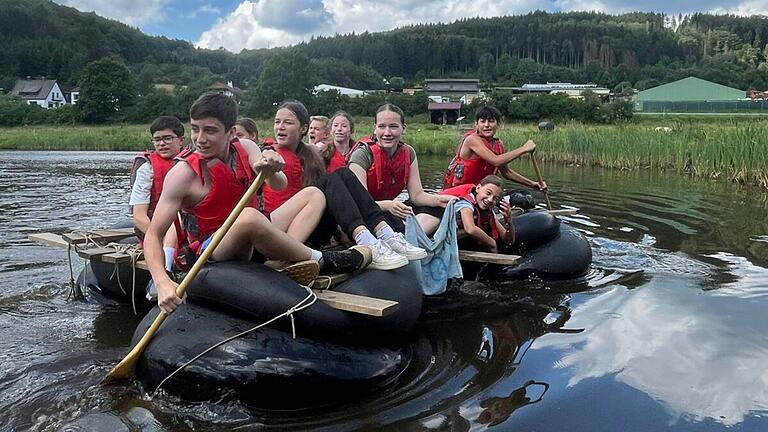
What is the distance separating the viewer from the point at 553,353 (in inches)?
181

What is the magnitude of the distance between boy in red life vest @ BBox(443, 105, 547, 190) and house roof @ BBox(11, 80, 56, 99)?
98.1 meters

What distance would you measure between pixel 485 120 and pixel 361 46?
144 meters

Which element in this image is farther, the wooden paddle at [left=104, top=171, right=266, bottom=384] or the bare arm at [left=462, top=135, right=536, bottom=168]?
the bare arm at [left=462, top=135, right=536, bottom=168]

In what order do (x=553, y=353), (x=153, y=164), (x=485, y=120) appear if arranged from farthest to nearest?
(x=485, y=120), (x=153, y=164), (x=553, y=353)

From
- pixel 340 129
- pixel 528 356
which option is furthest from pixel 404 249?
pixel 340 129

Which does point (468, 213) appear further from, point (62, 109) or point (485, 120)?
point (62, 109)

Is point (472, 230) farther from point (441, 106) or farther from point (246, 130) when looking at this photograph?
point (441, 106)

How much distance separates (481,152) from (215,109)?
3997 millimetres

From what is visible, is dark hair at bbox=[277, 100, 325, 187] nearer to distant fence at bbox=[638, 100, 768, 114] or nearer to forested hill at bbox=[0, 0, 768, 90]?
distant fence at bbox=[638, 100, 768, 114]

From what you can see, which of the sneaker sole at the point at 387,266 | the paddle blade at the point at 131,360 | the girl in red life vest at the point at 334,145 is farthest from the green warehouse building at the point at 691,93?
the paddle blade at the point at 131,360

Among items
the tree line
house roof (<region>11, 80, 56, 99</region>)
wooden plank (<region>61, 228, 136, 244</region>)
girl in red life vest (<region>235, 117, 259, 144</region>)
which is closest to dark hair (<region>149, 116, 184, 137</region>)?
girl in red life vest (<region>235, 117, 259, 144</region>)

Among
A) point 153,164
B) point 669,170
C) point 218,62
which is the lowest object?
point 669,170

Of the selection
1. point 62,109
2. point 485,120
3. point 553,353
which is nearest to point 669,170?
point 485,120

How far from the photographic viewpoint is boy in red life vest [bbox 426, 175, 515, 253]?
6.21 metres
